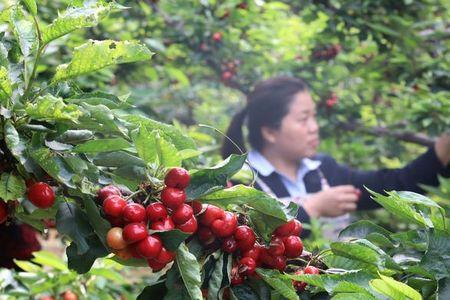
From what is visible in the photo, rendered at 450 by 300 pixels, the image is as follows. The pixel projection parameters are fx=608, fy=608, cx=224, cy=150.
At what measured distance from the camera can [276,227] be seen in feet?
2.94

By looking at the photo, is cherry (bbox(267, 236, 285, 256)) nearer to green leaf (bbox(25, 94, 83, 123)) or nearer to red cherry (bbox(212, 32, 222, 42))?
green leaf (bbox(25, 94, 83, 123))

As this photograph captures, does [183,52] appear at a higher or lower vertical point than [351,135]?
higher

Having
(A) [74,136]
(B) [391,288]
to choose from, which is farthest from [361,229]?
(A) [74,136]

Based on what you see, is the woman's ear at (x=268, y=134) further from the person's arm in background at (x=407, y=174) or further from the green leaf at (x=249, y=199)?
the green leaf at (x=249, y=199)

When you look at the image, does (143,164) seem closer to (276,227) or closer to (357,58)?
(276,227)

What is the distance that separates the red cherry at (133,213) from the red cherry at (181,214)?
0.04 m

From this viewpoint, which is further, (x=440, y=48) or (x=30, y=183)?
(x=440, y=48)

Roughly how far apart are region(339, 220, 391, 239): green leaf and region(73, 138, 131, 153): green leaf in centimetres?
41

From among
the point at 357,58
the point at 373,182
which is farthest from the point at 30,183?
the point at 357,58

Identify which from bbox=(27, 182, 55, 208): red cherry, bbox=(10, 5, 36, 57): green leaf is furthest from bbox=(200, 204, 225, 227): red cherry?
bbox=(10, 5, 36, 57): green leaf

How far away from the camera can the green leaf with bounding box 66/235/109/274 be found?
863 millimetres

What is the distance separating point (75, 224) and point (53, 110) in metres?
0.16

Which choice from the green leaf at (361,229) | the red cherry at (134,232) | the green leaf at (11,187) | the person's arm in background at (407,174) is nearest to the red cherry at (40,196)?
the green leaf at (11,187)

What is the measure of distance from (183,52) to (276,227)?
2.64m
